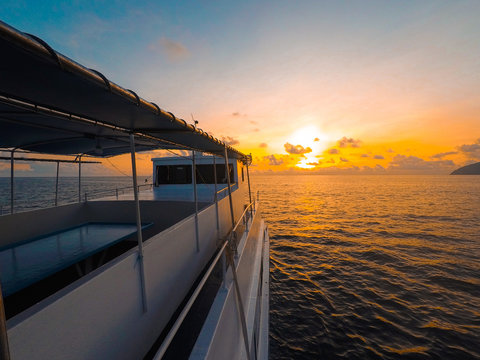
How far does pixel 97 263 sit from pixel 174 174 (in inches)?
298

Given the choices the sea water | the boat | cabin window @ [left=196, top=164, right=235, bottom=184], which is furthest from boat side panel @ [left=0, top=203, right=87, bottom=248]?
the sea water

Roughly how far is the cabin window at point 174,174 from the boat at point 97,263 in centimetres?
639

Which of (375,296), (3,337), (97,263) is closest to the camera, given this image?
(3,337)

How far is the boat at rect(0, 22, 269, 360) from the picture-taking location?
188 cm

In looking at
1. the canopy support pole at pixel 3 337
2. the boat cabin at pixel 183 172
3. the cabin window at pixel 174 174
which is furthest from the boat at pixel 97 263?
the cabin window at pixel 174 174

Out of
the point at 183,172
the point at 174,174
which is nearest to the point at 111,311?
the point at 183,172

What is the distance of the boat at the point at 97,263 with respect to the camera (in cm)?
188

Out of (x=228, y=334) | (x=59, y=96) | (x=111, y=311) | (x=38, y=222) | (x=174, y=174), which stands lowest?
(x=228, y=334)

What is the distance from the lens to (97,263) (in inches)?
273

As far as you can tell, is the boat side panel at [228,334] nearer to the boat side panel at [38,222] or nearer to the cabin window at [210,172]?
the boat side panel at [38,222]

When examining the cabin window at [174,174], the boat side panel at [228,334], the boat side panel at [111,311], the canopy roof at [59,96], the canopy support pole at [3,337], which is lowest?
the boat side panel at [228,334]

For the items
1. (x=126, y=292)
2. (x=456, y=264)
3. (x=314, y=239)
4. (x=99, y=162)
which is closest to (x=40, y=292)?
(x=126, y=292)

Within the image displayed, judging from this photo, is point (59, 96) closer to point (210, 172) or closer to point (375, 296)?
point (375, 296)

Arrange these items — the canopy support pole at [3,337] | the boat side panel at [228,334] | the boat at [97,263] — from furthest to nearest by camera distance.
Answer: the boat side panel at [228,334]
the boat at [97,263]
the canopy support pole at [3,337]
